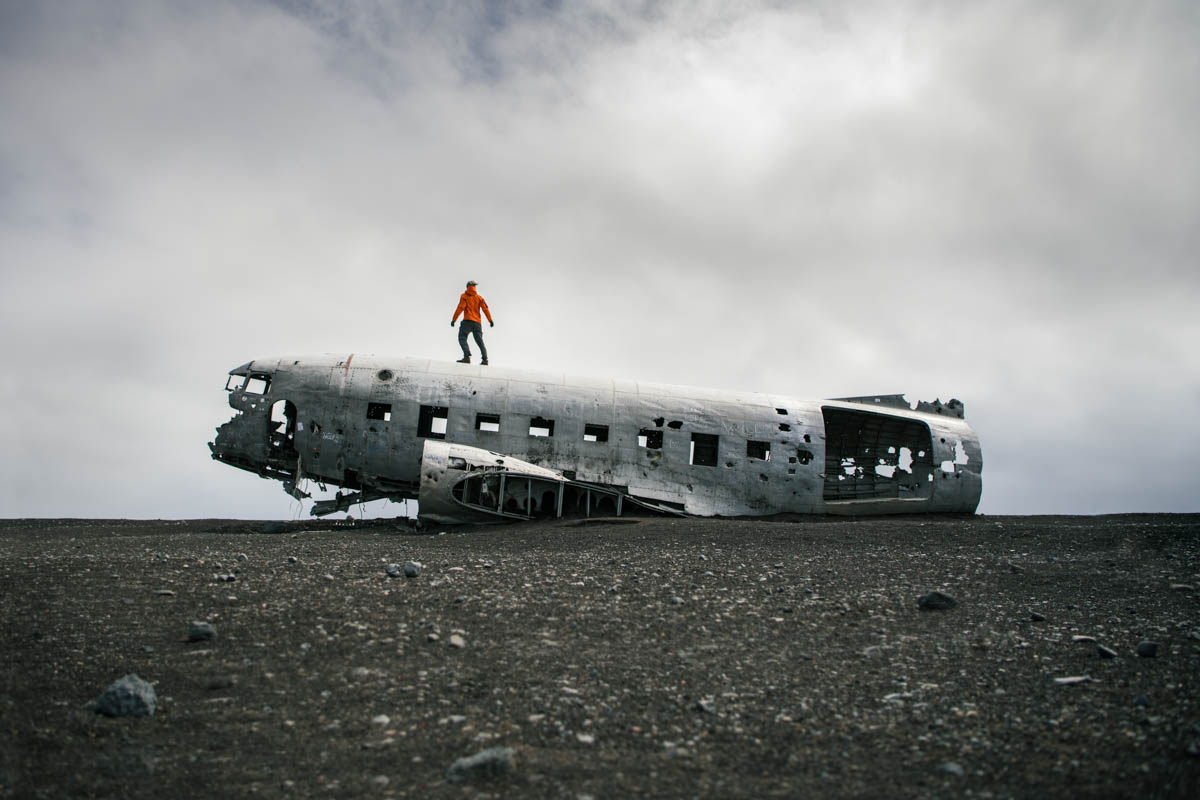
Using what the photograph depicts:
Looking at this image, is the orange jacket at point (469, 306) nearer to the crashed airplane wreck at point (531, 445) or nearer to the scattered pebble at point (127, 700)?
the crashed airplane wreck at point (531, 445)

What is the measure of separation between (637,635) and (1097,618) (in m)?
5.49

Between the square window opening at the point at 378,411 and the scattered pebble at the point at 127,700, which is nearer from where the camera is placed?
the scattered pebble at the point at 127,700

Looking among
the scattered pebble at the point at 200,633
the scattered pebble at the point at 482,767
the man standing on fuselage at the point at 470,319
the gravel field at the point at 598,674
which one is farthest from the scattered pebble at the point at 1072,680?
the man standing on fuselage at the point at 470,319

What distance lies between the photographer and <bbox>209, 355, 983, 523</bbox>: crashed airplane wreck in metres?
17.3

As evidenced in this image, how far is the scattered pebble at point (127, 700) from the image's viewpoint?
636 cm

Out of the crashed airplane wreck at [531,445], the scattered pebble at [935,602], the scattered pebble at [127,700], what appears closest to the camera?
the scattered pebble at [127,700]

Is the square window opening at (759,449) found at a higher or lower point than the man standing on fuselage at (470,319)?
lower

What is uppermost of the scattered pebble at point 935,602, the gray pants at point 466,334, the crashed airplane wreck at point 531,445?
the gray pants at point 466,334

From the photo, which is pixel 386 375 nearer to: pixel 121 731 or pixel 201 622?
pixel 201 622

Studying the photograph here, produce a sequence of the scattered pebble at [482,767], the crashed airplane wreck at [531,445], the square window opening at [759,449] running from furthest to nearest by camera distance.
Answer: the square window opening at [759,449] < the crashed airplane wreck at [531,445] < the scattered pebble at [482,767]

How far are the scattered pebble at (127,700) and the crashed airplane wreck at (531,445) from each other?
31.6 ft

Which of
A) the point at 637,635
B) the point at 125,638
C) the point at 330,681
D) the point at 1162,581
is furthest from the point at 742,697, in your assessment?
the point at 1162,581

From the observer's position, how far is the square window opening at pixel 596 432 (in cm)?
1842

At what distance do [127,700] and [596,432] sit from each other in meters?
12.8
